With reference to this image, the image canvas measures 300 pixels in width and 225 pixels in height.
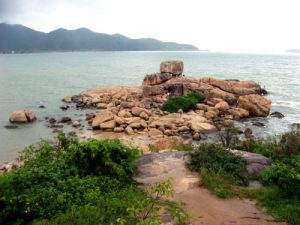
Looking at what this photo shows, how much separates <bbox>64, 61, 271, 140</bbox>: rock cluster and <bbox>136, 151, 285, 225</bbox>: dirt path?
1337cm

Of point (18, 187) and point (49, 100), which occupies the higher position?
point (18, 187)

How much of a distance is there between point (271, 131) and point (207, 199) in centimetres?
1995

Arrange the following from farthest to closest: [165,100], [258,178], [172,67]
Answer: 1. [172,67]
2. [165,100]
3. [258,178]

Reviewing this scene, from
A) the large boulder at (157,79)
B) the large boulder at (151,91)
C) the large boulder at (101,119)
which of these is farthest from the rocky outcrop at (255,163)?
the large boulder at (157,79)

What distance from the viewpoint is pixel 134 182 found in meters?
10.3

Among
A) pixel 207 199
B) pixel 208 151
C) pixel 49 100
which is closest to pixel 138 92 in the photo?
pixel 49 100

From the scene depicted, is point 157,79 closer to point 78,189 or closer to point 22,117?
point 22,117

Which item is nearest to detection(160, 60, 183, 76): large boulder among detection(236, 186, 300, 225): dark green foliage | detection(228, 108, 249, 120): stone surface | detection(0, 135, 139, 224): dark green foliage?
detection(228, 108, 249, 120): stone surface

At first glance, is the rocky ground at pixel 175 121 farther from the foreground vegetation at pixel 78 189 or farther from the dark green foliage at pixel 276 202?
the foreground vegetation at pixel 78 189

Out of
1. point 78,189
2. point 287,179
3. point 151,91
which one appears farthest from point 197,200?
point 151,91

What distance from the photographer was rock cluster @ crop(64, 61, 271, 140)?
89.9ft

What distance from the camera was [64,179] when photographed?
942cm

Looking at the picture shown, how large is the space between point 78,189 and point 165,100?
28.0 meters

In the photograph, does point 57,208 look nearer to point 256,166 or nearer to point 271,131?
point 256,166
